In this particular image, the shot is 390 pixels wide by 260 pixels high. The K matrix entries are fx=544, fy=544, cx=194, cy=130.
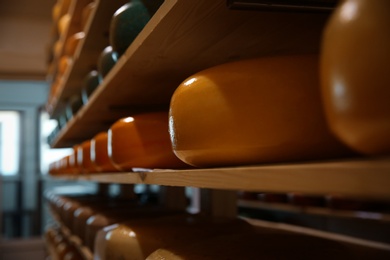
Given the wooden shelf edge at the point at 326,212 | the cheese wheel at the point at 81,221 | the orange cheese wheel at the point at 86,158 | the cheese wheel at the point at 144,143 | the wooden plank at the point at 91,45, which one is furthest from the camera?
the wooden shelf edge at the point at 326,212

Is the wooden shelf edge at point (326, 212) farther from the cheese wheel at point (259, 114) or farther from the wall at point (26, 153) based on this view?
the wall at point (26, 153)

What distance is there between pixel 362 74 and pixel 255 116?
A: 24 centimetres

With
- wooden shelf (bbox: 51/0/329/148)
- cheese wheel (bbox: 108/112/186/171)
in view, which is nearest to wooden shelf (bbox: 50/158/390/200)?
wooden shelf (bbox: 51/0/329/148)

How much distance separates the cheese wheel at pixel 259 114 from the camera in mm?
604

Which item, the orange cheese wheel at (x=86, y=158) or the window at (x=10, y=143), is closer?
the orange cheese wheel at (x=86, y=158)

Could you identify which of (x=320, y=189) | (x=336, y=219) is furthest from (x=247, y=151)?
(x=336, y=219)

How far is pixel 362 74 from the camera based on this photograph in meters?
0.40

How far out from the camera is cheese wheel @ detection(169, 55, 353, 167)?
604mm

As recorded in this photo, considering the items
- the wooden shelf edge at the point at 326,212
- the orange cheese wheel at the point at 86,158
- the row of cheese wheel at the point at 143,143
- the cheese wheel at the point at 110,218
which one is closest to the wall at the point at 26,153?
the wooden shelf edge at the point at 326,212

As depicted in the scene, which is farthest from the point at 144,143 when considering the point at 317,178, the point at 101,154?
the point at 317,178

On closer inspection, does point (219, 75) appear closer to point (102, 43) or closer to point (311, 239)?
point (311, 239)

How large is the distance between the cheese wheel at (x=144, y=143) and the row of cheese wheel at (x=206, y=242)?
0.16 m

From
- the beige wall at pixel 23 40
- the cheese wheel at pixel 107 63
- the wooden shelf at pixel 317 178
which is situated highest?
the beige wall at pixel 23 40

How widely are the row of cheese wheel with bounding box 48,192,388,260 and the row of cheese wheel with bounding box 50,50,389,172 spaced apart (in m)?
0.27
